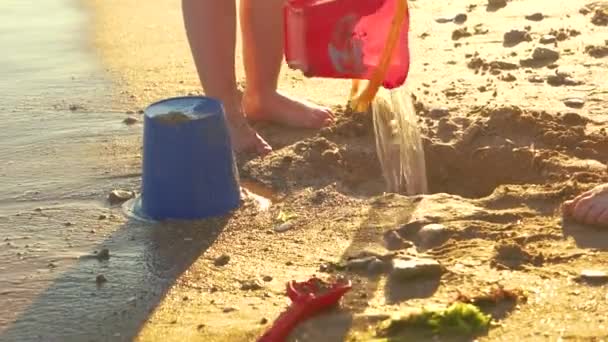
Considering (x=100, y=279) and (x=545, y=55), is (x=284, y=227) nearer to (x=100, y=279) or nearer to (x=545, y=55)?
(x=100, y=279)

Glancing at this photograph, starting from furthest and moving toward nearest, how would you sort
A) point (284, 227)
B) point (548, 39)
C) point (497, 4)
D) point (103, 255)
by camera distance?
point (497, 4)
point (548, 39)
point (284, 227)
point (103, 255)

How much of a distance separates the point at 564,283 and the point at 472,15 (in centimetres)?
307

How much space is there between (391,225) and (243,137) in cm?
91

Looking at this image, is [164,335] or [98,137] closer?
[164,335]

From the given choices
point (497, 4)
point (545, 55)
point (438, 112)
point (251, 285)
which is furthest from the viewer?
point (497, 4)

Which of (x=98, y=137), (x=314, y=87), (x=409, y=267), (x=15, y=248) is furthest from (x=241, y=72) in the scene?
(x=409, y=267)

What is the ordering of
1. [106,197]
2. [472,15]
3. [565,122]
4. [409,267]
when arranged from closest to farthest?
[409,267] → [106,197] → [565,122] → [472,15]

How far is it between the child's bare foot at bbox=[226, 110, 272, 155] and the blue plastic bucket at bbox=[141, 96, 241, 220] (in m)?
0.49

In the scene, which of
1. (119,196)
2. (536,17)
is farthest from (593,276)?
(536,17)

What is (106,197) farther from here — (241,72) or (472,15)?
(472,15)

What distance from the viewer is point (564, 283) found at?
2.50 meters

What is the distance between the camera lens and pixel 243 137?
12.2ft

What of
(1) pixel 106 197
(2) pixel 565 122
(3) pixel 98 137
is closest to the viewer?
(1) pixel 106 197

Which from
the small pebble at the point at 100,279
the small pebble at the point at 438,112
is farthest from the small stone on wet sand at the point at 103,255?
the small pebble at the point at 438,112
